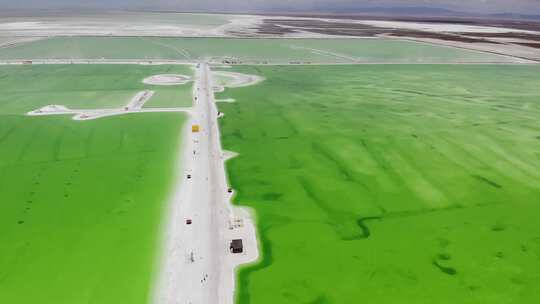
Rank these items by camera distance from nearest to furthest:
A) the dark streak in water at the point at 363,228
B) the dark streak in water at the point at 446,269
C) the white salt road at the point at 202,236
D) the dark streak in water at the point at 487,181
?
the white salt road at the point at 202,236 < the dark streak in water at the point at 446,269 < the dark streak in water at the point at 363,228 < the dark streak in water at the point at 487,181

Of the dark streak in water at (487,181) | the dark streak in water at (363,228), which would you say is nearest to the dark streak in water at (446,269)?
the dark streak in water at (363,228)

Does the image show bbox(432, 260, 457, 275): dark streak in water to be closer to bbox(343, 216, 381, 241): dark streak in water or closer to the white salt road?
bbox(343, 216, 381, 241): dark streak in water

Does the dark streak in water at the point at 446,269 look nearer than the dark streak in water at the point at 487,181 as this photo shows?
Yes

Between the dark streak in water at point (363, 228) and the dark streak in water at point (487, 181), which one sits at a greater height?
the dark streak in water at point (487, 181)

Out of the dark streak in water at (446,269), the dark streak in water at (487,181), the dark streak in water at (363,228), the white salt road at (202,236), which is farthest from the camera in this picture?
the dark streak in water at (487,181)

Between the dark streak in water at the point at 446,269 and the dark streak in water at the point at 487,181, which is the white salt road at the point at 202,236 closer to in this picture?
the dark streak in water at the point at 446,269

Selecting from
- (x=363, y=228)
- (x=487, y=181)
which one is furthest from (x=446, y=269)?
(x=487, y=181)

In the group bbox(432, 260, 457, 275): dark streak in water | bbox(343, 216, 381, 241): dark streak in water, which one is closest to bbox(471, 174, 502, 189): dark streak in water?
bbox(343, 216, 381, 241): dark streak in water

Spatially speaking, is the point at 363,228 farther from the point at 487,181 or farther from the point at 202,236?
the point at 487,181
